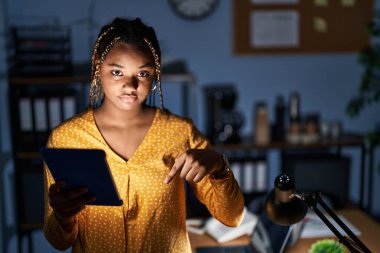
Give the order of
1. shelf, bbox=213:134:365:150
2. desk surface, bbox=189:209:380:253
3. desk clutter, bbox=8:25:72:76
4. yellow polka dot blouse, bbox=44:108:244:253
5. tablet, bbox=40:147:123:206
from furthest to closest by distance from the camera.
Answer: shelf, bbox=213:134:365:150, desk clutter, bbox=8:25:72:76, desk surface, bbox=189:209:380:253, yellow polka dot blouse, bbox=44:108:244:253, tablet, bbox=40:147:123:206

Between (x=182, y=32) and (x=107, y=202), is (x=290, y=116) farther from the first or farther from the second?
(x=107, y=202)

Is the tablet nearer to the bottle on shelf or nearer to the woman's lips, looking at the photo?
the woman's lips

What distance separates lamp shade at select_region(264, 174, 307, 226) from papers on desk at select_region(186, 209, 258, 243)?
0.54 m

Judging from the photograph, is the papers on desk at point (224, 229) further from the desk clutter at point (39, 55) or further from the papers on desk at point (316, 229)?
the desk clutter at point (39, 55)

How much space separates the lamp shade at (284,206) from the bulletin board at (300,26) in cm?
191

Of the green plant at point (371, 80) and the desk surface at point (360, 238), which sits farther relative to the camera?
the green plant at point (371, 80)

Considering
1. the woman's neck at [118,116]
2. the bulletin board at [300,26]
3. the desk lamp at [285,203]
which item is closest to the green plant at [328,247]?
the desk lamp at [285,203]

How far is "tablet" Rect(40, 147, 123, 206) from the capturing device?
1079mm

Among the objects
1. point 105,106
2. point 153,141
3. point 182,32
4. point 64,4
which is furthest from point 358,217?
point 64,4

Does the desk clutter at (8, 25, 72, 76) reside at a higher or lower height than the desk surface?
higher

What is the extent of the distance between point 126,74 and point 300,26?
2142 millimetres

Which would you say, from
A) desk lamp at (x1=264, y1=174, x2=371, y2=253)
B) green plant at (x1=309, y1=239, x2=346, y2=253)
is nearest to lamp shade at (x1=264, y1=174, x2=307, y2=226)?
desk lamp at (x1=264, y1=174, x2=371, y2=253)

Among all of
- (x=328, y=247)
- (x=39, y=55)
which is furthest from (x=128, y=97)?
(x=39, y=55)

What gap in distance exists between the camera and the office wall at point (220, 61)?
116 inches
